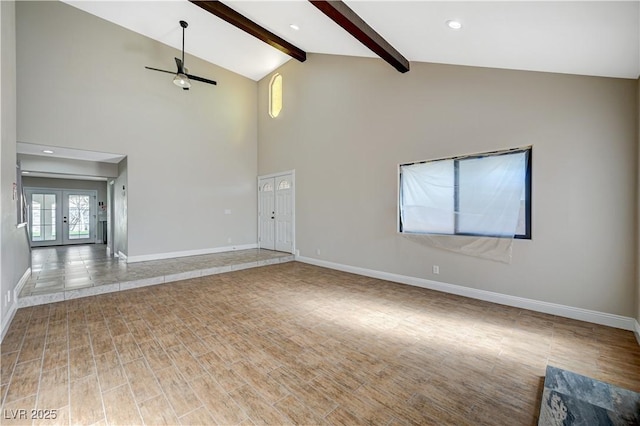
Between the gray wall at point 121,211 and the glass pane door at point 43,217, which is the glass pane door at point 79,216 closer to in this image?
the glass pane door at point 43,217

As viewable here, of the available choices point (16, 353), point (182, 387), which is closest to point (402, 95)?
point (182, 387)

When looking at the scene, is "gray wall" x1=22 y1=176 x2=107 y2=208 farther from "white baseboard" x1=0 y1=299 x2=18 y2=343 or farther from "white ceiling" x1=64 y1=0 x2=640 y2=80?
"white baseboard" x1=0 y1=299 x2=18 y2=343

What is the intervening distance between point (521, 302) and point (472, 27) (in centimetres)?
334

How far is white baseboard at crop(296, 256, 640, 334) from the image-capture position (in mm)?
2980

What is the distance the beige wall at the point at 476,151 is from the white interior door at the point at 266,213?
127 centimetres

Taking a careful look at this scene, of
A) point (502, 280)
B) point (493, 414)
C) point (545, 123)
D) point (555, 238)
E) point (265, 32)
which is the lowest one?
point (493, 414)

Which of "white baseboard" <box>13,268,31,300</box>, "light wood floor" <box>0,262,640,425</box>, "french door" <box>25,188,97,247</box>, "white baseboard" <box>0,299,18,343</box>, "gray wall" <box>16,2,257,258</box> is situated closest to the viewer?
"light wood floor" <box>0,262,640,425</box>

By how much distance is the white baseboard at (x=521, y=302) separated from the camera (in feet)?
9.78

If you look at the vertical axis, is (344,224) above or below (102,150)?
below

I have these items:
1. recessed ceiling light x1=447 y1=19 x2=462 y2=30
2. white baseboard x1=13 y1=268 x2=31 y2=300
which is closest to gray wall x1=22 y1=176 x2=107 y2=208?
white baseboard x1=13 y1=268 x2=31 y2=300

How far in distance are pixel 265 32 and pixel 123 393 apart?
19.9 ft

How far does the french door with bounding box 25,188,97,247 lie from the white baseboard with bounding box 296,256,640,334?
10.6m

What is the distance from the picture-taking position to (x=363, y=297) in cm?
403

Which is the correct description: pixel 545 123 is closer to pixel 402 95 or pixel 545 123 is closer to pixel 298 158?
pixel 402 95
